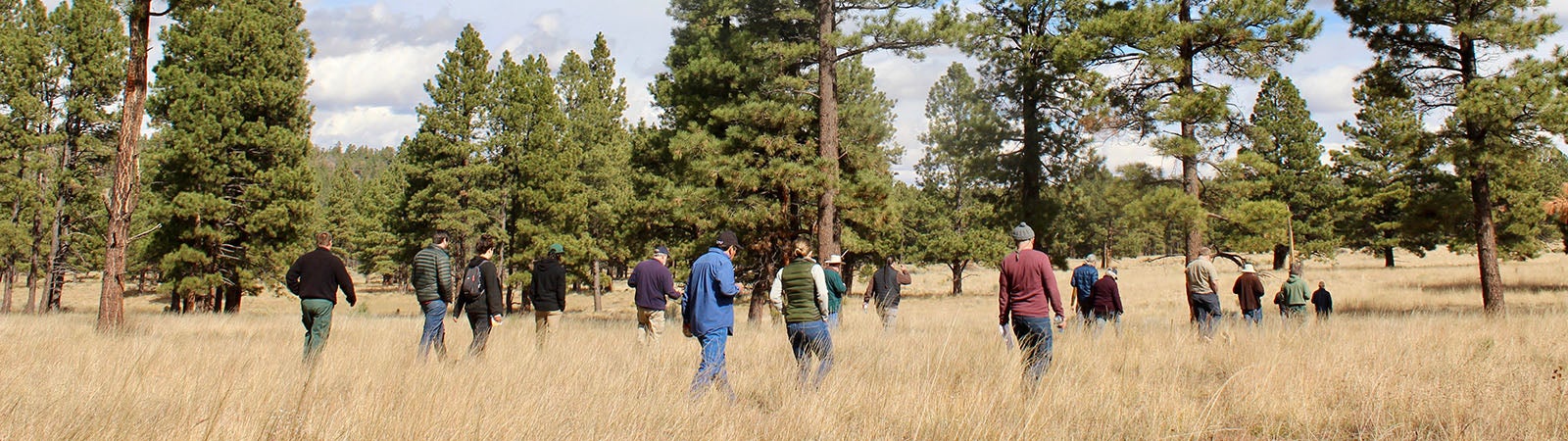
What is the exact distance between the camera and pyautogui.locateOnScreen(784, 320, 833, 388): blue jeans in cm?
677

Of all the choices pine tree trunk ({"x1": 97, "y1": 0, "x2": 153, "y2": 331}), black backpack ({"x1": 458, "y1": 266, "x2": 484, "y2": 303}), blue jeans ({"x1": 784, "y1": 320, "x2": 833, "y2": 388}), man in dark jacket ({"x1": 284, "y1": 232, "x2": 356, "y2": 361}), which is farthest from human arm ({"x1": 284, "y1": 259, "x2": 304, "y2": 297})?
pine tree trunk ({"x1": 97, "y1": 0, "x2": 153, "y2": 331})

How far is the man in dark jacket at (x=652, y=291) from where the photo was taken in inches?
368

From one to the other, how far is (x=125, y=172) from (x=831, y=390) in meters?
10.9

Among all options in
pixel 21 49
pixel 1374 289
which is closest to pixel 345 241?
pixel 21 49

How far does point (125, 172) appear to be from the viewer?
12.0 m

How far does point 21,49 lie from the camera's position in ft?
82.4

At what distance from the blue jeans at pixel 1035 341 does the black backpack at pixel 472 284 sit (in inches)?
197

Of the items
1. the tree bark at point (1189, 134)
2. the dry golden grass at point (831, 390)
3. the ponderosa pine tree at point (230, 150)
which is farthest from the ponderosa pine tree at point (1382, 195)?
the ponderosa pine tree at point (230, 150)

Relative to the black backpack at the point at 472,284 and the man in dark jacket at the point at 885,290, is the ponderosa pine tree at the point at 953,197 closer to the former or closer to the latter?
the man in dark jacket at the point at 885,290

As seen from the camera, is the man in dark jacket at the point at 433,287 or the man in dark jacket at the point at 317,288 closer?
the man in dark jacket at the point at 317,288

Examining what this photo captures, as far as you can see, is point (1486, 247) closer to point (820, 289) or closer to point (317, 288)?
point (820, 289)

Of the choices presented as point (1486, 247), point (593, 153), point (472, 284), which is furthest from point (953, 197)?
point (472, 284)

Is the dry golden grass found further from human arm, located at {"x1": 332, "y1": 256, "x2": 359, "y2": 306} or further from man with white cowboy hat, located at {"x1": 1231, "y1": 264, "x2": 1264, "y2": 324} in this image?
man with white cowboy hat, located at {"x1": 1231, "y1": 264, "x2": 1264, "y2": 324}

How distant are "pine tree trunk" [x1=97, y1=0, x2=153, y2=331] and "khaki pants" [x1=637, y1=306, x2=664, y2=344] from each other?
290 inches
